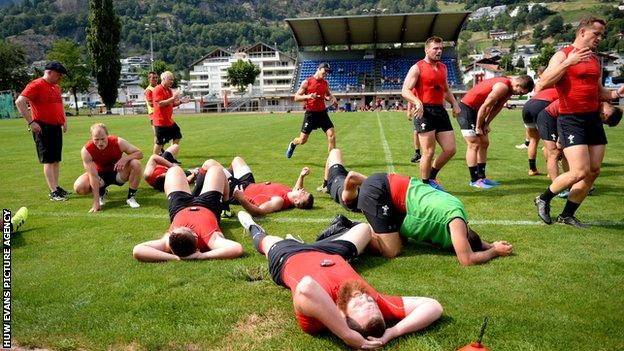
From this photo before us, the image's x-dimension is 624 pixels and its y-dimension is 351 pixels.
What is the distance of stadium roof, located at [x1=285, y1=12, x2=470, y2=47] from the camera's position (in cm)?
6247

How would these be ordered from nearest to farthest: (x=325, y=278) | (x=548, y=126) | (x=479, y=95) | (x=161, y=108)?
(x=325, y=278) < (x=548, y=126) < (x=479, y=95) < (x=161, y=108)

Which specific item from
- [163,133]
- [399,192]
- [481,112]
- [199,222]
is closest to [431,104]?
[481,112]

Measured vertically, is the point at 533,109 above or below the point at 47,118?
below

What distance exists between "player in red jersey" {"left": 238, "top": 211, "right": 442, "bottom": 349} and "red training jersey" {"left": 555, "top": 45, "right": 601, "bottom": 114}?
3614 mm

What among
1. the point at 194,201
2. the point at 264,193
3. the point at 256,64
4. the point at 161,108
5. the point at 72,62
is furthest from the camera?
the point at 256,64

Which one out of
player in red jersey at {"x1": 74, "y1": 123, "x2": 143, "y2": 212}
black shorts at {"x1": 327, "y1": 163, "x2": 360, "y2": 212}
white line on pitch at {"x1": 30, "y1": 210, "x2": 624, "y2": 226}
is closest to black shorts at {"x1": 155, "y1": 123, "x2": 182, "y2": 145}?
player in red jersey at {"x1": 74, "y1": 123, "x2": 143, "y2": 212}

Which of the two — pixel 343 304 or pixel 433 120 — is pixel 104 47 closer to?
pixel 433 120

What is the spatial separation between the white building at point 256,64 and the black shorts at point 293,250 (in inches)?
4262

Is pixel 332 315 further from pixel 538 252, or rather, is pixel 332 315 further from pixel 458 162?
pixel 458 162

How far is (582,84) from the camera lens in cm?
571

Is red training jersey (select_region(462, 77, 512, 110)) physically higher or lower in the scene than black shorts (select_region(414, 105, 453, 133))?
higher

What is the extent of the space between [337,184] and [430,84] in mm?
2466

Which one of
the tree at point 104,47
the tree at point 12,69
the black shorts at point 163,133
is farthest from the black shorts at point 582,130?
the tree at point 12,69

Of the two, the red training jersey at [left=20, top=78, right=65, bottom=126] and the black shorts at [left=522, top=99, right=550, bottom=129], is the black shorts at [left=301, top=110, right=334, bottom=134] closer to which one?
the black shorts at [left=522, top=99, right=550, bottom=129]
